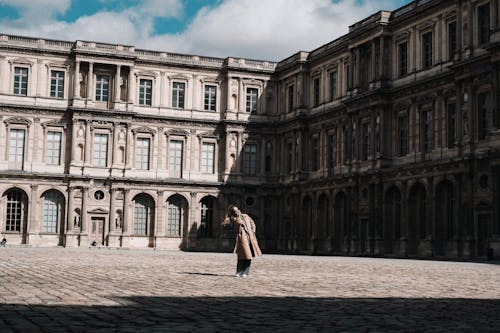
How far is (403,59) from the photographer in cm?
4562

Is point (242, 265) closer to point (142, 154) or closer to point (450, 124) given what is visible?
point (450, 124)

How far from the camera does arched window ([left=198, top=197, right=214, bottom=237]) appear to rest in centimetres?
5909

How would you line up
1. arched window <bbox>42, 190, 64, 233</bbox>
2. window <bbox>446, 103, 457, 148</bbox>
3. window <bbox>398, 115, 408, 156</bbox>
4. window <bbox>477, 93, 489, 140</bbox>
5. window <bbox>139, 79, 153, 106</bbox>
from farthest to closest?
window <bbox>139, 79, 153, 106</bbox>, arched window <bbox>42, 190, 64, 233</bbox>, window <bbox>398, 115, 408, 156</bbox>, window <bbox>446, 103, 457, 148</bbox>, window <bbox>477, 93, 489, 140</bbox>

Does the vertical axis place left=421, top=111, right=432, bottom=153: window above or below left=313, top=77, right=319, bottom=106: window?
below

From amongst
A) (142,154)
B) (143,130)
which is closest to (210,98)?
(143,130)

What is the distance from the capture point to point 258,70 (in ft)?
197

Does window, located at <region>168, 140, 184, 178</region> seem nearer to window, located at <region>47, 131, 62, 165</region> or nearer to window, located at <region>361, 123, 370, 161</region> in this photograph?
window, located at <region>47, 131, 62, 165</region>

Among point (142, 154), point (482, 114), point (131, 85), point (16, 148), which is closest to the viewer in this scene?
point (482, 114)

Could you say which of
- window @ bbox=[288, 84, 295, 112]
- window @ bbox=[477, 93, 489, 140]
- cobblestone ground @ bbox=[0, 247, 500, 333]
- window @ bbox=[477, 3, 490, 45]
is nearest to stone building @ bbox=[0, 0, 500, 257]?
window @ bbox=[288, 84, 295, 112]

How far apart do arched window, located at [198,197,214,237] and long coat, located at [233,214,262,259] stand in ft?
135

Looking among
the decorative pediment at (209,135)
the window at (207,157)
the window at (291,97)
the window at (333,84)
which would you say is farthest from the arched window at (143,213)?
the window at (333,84)

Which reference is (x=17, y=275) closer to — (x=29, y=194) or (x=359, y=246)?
(x=359, y=246)

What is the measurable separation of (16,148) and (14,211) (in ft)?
14.5

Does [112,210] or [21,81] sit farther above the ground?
[21,81]
